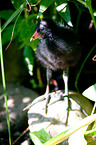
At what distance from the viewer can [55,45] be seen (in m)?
1.24

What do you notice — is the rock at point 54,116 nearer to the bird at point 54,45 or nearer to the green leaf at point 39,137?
the green leaf at point 39,137

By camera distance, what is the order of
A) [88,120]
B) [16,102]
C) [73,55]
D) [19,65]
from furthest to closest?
[19,65] < [16,102] < [73,55] < [88,120]

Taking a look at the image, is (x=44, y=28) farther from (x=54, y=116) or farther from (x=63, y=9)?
(x=54, y=116)

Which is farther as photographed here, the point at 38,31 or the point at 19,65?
the point at 19,65

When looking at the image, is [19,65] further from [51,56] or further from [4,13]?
[51,56]

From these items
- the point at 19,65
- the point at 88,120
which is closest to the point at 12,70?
the point at 19,65

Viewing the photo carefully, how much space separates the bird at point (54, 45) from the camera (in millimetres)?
1233

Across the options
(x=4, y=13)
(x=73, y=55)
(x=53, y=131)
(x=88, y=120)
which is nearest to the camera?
(x=88, y=120)

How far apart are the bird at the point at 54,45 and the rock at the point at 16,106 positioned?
0.75m

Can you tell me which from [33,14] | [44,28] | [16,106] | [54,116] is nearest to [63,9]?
[44,28]

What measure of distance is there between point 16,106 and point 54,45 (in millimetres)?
976

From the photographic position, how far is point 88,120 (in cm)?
82

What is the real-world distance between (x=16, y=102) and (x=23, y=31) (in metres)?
0.93

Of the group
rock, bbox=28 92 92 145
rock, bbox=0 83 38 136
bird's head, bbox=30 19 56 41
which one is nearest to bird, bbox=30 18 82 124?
bird's head, bbox=30 19 56 41
